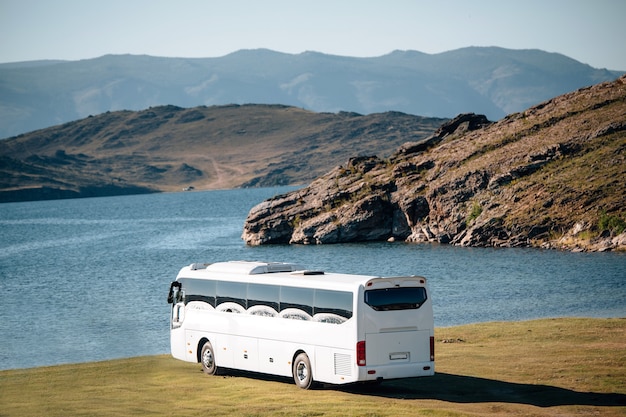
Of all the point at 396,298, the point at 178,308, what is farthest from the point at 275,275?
the point at 178,308

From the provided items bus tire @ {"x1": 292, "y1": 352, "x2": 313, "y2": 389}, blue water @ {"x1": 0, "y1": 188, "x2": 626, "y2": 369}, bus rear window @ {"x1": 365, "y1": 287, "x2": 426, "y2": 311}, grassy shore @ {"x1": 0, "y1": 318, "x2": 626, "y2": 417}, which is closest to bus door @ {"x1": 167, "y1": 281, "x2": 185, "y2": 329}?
grassy shore @ {"x1": 0, "y1": 318, "x2": 626, "y2": 417}

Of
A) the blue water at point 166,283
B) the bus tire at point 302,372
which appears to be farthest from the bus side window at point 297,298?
the blue water at point 166,283

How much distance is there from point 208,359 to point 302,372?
4.93m

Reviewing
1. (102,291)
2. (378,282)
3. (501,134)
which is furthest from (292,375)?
(501,134)

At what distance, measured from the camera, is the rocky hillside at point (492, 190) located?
84.2m

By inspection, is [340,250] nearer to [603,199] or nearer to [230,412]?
[603,199]

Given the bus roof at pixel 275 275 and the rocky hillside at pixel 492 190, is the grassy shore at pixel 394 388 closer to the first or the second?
the bus roof at pixel 275 275

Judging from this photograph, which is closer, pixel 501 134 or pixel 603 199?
pixel 603 199

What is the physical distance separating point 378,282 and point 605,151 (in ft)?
229

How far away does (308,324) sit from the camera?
28156 mm

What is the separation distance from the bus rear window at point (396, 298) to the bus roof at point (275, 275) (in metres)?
0.38

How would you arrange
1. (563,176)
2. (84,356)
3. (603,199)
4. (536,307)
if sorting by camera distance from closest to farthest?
(84,356) → (536,307) → (603,199) → (563,176)

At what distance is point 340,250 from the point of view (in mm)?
92625

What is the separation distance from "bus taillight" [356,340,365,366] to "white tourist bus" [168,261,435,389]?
29 millimetres
